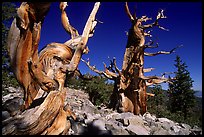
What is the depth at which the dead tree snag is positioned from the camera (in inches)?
106

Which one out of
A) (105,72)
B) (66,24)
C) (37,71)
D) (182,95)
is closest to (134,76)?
(105,72)

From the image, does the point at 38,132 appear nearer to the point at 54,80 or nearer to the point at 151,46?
the point at 54,80

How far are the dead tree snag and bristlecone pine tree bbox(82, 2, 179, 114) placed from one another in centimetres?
425

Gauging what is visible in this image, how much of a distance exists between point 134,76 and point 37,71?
499 centimetres

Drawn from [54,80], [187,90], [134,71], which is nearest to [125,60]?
[134,71]

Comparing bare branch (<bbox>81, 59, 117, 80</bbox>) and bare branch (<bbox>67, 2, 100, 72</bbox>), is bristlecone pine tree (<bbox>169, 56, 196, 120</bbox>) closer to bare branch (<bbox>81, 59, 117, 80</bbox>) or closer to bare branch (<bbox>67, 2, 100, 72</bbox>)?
bare branch (<bbox>81, 59, 117, 80</bbox>)

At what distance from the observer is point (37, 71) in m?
3.02

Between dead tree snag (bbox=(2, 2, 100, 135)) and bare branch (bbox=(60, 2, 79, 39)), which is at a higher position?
bare branch (bbox=(60, 2, 79, 39))

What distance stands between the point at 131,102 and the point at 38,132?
208 inches

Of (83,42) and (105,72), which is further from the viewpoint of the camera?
(105,72)

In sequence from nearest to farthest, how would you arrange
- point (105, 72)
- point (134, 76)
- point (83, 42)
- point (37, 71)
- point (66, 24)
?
point (37, 71), point (83, 42), point (66, 24), point (134, 76), point (105, 72)

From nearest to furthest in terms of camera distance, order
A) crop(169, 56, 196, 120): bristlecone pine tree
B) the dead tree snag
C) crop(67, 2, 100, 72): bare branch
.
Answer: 1. the dead tree snag
2. crop(67, 2, 100, 72): bare branch
3. crop(169, 56, 196, 120): bristlecone pine tree

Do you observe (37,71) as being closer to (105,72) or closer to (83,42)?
(83,42)

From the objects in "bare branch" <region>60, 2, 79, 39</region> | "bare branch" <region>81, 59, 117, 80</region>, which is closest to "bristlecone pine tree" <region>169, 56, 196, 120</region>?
"bare branch" <region>81, 59, 117, 80</region>
